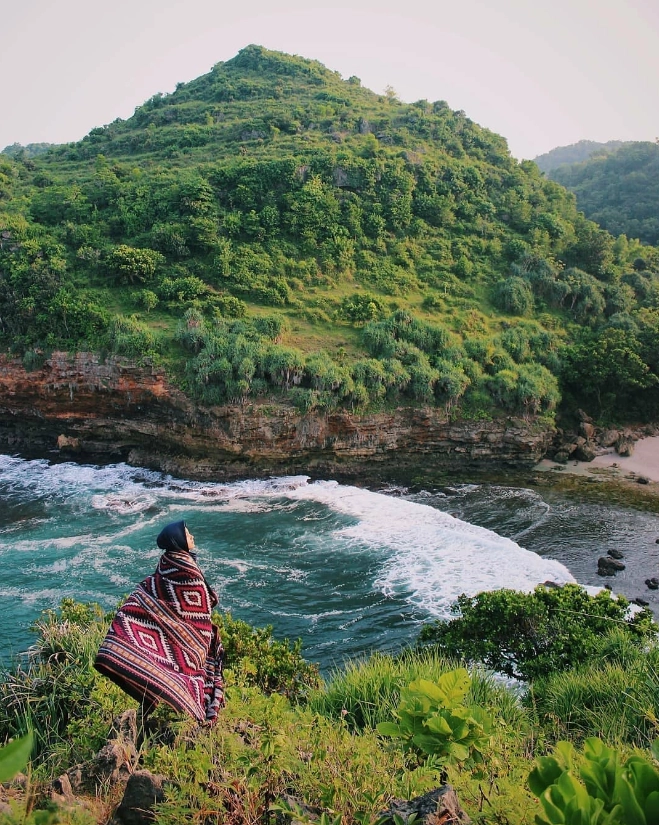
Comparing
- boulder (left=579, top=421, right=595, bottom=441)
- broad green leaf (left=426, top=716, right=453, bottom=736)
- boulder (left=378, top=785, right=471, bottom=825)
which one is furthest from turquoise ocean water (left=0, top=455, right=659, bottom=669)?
boulder (left=378, top=785, right=471, bottom=825)

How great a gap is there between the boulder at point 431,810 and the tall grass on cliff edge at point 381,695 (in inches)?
89.2

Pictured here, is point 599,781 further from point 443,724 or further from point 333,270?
point 333,270

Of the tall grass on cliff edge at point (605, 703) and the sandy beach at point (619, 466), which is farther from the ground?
the tall grass on cliff edge at point (605, 703)

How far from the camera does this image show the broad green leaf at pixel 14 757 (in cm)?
149

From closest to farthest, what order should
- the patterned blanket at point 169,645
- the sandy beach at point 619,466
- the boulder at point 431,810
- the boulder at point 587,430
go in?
the boulder at point 431,810
the patterned blanket at point 169,645
the sandy beach at point 619,466
the boulder at point 587,430

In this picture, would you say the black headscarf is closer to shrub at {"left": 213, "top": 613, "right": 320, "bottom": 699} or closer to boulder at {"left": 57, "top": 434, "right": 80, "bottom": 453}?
shrub at {"left": 213, "top": 613, "right": 320, "bottom": 699}

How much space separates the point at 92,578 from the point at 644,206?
5665 centimetres

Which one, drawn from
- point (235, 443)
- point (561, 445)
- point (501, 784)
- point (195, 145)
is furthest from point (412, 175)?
point (501, 784)

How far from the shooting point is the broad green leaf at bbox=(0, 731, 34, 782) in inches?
58.5

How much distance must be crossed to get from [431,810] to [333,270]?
29979 mm

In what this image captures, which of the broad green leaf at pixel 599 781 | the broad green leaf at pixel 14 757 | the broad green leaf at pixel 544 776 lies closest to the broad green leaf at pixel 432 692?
the broad green leaf at pixel 544 776

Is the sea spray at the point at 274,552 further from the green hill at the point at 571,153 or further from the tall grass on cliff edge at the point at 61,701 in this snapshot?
the green hill at the point at 571,153

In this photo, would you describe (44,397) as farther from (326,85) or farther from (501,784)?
(326,85)

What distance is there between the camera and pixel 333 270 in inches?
1230
